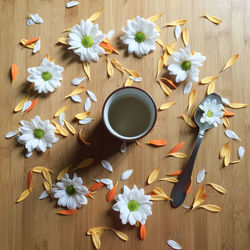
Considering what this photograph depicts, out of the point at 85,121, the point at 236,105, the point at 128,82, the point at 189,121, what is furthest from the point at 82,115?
the point at 236,105

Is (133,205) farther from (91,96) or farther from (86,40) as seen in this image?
(86,40)

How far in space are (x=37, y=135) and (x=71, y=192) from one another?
0.13 meters

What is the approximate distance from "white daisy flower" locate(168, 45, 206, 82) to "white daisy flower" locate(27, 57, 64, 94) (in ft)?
0.74

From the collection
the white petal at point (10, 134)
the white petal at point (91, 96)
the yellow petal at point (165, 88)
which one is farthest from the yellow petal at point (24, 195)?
the yellow petal at point (165, 88)

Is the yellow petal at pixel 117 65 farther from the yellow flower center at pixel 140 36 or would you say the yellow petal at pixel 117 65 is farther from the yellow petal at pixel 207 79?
the yellow petal at pixel 207 79

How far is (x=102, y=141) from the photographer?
67 centimetres

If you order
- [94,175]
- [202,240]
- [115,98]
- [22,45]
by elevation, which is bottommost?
[202,240]

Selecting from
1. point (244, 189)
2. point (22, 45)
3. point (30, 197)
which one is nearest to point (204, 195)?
point (244, 189)

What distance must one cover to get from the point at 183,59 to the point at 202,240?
0.37m

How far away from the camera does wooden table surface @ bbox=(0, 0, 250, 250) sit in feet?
2.18

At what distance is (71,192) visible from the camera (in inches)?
26.0

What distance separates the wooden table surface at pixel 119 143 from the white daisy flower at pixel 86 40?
0.08 ft

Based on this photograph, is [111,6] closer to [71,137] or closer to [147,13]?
[147,13]

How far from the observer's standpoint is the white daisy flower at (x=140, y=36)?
68 centimetres
